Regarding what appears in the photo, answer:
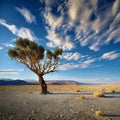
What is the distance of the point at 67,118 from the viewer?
9.23 meters

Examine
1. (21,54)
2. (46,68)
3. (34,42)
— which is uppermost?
(34,42)

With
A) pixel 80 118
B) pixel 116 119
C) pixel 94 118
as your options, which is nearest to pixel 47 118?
pixel 80 118

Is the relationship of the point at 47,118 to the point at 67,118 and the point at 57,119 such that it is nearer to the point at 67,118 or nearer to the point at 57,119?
the point at 57,119

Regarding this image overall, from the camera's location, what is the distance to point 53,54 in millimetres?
26062

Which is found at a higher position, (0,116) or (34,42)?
(34,42)

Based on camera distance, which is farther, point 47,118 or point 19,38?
point 19,38

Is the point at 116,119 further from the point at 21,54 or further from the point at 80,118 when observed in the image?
the point at 21,54

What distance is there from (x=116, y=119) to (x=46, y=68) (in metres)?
17.0

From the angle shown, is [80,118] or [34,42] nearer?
[80,118]

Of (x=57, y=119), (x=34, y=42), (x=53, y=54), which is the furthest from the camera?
(x=53, y=54)

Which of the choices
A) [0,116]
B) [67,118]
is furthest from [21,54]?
[67,118]

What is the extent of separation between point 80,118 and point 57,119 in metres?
Answer: 1.50

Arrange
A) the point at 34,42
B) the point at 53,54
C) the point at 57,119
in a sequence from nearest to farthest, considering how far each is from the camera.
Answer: the point at 57,119 < the point at 34,42 < the point at 53,54

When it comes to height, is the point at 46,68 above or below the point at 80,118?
above
